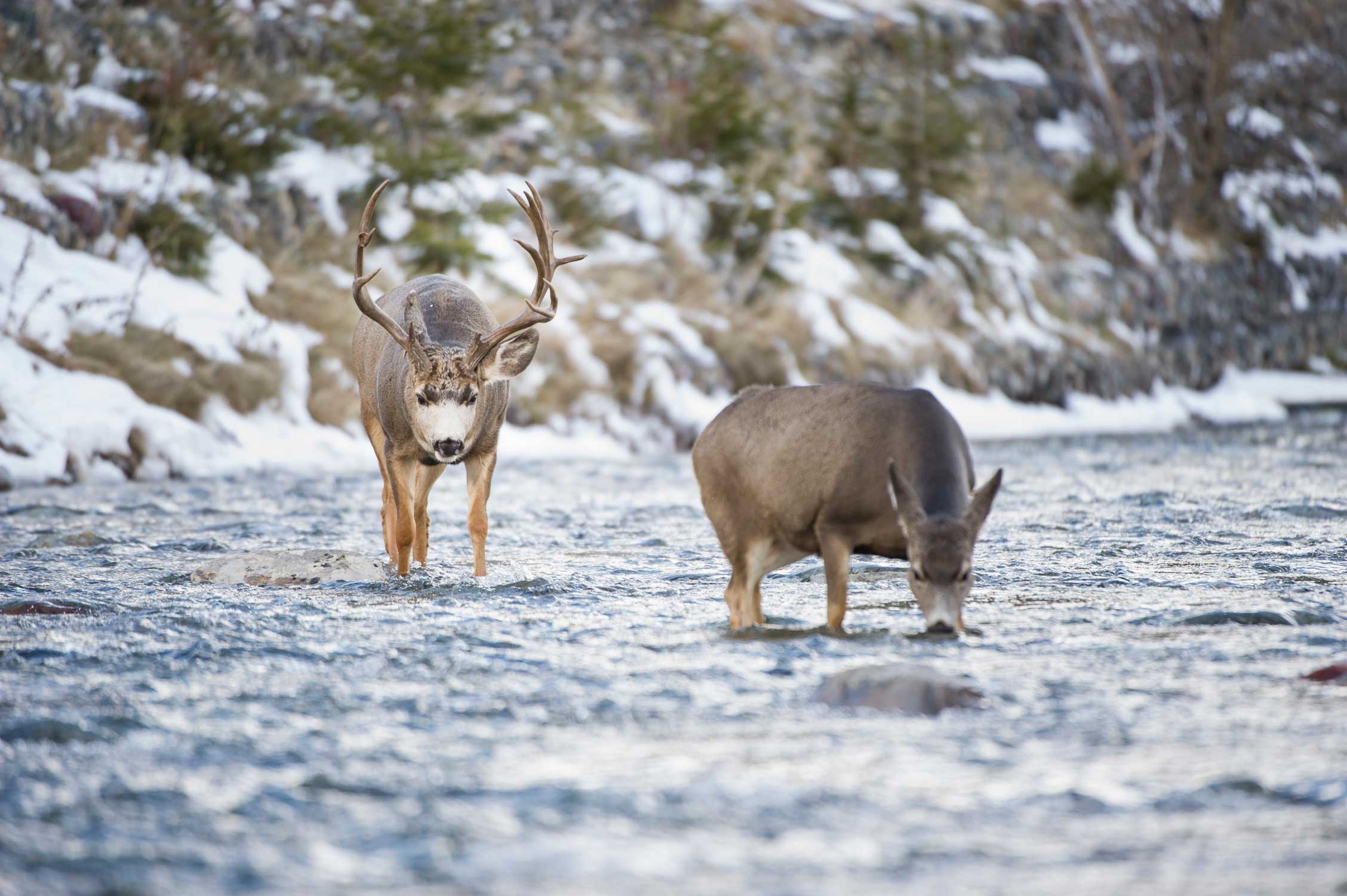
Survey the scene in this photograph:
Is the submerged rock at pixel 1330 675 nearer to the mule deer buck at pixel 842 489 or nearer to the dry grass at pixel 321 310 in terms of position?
the mule deer buck at pixel 842 489

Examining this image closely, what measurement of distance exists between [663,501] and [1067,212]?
21634 millimetres

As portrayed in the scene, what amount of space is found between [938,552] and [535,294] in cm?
457

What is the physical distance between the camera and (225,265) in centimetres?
1806

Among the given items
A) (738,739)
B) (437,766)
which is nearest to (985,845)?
(738,739)

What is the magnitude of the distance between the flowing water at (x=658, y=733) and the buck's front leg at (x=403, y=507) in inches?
8.9

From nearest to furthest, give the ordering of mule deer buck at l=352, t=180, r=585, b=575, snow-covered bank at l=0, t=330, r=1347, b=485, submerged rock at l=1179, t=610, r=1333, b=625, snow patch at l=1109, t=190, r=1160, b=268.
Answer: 1. submerged rock at l=1179, t=610, r=1333, b=625
2. mule deer buck at l=352, t=180, r=585, b=575
3. snow-covered bank at l=0, t=330, r=1347, b=485
4. snow patch at l=1109, t=190, r=1160, b=268

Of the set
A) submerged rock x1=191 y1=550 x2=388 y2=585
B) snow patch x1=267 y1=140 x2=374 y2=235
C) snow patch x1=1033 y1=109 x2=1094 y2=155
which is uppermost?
snow patch x1=1033 y1=109 x2=1094 y2=155

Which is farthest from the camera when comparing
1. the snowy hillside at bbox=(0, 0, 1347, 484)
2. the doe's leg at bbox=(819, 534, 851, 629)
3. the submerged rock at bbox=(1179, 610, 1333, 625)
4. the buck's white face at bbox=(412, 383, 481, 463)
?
the snowy hillside at bbox=(0, 0, 1347, 484)

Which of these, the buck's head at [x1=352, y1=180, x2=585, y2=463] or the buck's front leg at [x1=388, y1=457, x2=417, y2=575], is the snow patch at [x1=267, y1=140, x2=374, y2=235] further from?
the buck's front leg at [x1=388, y1=457, x2=417, y2=575]

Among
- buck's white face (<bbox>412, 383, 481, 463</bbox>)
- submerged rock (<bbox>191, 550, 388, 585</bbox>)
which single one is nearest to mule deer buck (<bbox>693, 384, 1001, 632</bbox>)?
buck's white face (<bbox>412, 383, 481, 463</bbox>)

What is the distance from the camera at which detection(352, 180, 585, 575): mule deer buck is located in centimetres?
841

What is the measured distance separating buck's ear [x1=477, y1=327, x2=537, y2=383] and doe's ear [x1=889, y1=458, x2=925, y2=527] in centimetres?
331

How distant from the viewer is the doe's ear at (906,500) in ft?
19.1

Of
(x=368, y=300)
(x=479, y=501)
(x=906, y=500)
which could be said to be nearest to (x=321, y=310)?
(x=368, y=300)
